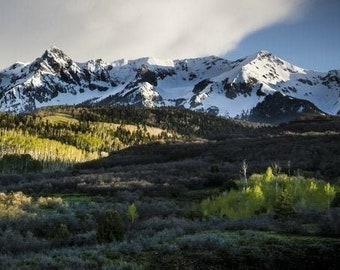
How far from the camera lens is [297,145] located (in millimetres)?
113812

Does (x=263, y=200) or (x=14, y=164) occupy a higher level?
(x=14, y=164)

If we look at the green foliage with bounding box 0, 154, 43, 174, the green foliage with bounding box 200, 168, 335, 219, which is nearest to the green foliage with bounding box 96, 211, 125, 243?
the green foliage with bounding box 200, 168, 335, 219

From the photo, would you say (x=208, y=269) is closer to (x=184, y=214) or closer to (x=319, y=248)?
(x=319, y=248)

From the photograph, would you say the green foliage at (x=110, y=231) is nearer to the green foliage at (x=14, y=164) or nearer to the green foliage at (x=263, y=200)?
the green foliage at (x=263, y=200)

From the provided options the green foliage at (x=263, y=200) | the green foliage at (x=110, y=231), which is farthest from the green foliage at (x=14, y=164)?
the green foliage at (x=110, y=231)

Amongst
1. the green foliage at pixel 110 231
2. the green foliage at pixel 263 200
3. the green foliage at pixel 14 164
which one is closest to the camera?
the green foliage at pixel 110 231

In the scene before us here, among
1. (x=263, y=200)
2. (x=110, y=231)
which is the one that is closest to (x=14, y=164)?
(x=263, y=200)

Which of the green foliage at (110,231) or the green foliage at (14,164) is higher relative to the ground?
the green foliage at (14,164)

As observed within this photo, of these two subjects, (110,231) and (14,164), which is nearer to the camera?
(110,231)

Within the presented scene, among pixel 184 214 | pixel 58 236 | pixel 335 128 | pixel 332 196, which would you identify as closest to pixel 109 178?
pixel 184 214

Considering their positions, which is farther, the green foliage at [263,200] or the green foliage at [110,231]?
the green foliage at [263,200]

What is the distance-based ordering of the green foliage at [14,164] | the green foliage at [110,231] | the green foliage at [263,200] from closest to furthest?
the green foliage at [110,231]
the green foliage at [263,200]
the green foliage at [14,164]

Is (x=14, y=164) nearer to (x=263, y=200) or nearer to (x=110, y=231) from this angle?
(x=263, y=200)

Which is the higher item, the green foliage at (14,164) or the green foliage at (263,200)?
the green foliage at (14,164)
